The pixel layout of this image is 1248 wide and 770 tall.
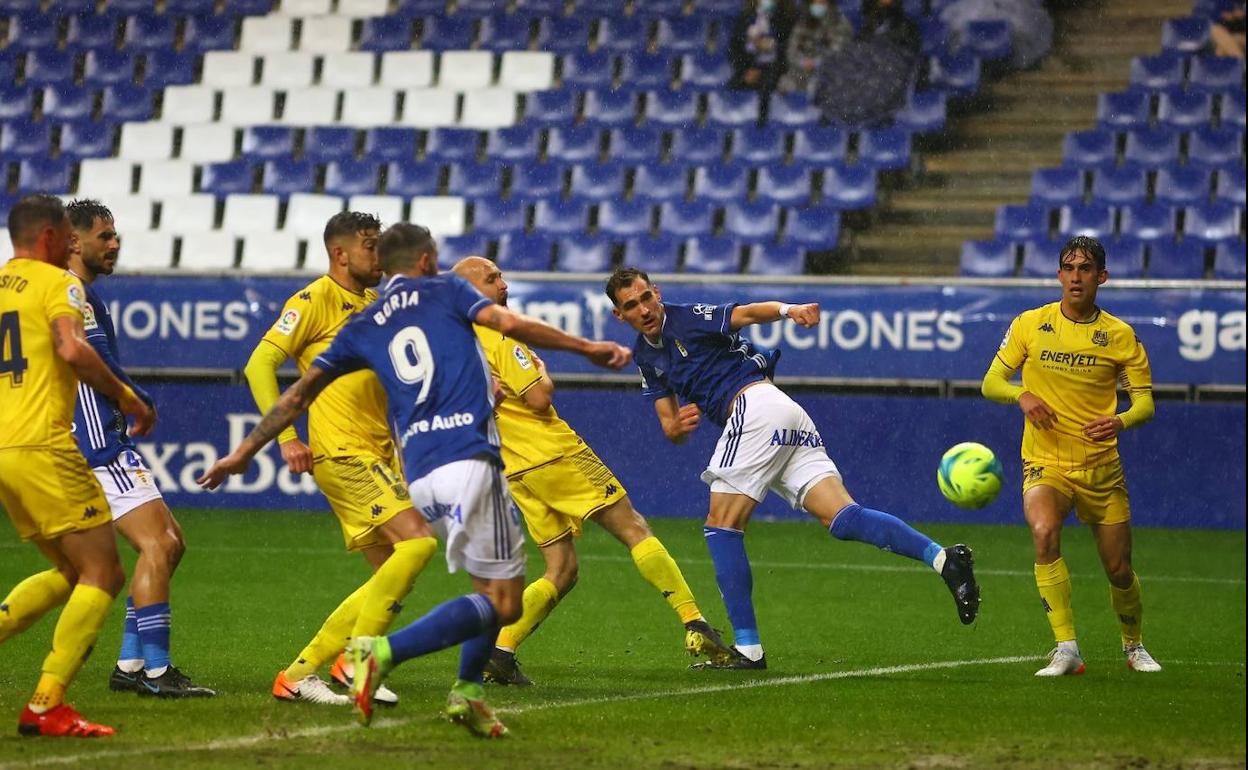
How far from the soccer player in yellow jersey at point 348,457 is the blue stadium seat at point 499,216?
11.5 m

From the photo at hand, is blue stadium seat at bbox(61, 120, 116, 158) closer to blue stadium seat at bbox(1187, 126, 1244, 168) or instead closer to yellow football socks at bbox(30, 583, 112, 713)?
blue stadium seat at bbox(1187, 126, 1244, 168)

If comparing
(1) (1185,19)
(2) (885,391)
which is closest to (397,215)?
(2) (885,391)

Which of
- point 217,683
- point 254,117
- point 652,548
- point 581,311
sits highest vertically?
point 254,117

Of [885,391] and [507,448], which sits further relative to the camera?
[885,391]

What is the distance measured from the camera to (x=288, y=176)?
2066cm

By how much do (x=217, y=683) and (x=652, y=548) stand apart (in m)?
2.05

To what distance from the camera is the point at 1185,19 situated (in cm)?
1967

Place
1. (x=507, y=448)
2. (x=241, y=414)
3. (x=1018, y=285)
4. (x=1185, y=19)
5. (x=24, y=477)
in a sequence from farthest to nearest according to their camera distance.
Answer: (x=1185, y=19), (x=241, y=414), (x=1018, y=285), (x=507, y=448), (x=24, y=477)

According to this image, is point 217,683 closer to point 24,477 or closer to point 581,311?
point 24,477

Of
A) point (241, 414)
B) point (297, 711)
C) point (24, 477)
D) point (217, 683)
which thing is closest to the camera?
point (24, 477)

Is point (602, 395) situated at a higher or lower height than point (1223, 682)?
higher

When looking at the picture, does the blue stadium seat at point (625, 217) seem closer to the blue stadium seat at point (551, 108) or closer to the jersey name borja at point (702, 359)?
the blue stadium seat at point (551, 108)

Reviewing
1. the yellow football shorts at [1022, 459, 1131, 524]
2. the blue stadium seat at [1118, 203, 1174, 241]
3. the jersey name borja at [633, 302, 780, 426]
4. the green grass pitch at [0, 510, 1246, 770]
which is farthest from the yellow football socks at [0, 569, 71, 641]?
the blue stadium seat at [1118, 203, 1174, 241]

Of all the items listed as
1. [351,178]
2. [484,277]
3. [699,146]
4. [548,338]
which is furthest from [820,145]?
[548,338]
